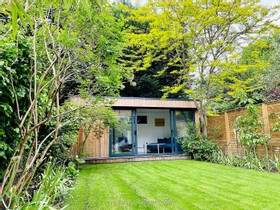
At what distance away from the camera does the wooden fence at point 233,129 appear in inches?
256

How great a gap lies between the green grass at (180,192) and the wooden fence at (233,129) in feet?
5.07

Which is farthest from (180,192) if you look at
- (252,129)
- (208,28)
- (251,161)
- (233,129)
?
(208,28)

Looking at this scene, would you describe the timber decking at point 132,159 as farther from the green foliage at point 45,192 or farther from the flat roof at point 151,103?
the green foliage at point 45,192

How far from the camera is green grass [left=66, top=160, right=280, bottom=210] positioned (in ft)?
10.9

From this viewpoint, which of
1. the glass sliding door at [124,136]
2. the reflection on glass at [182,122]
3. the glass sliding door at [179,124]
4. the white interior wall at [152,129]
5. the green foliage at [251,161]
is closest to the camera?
the green foliage at [251,161]

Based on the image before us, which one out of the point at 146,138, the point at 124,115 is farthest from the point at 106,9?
the point at 146,138

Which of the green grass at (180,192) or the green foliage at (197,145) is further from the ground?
the green foliage at (197,145)

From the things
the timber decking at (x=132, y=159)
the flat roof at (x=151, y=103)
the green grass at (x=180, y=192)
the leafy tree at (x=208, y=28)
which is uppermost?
the leafy tree at (x=208, y=28)

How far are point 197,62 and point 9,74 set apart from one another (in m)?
8.29

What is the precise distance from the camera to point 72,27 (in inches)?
113

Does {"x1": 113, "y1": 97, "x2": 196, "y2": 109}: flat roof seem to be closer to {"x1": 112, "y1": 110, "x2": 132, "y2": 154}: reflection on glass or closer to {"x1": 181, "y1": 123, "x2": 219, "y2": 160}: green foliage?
{"x1": 112, "y1": 110, "x2": 132, "y2": 154}: reflection on glass

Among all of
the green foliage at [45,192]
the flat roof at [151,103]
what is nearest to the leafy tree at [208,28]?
the flat roof at [151,103]

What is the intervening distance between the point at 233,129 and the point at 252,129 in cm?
119

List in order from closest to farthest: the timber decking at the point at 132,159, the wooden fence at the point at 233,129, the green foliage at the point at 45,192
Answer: the green foliage at the point at 45,192 < the wooden fence at the point at 233,129 < the timber decking at the point at 132,159
